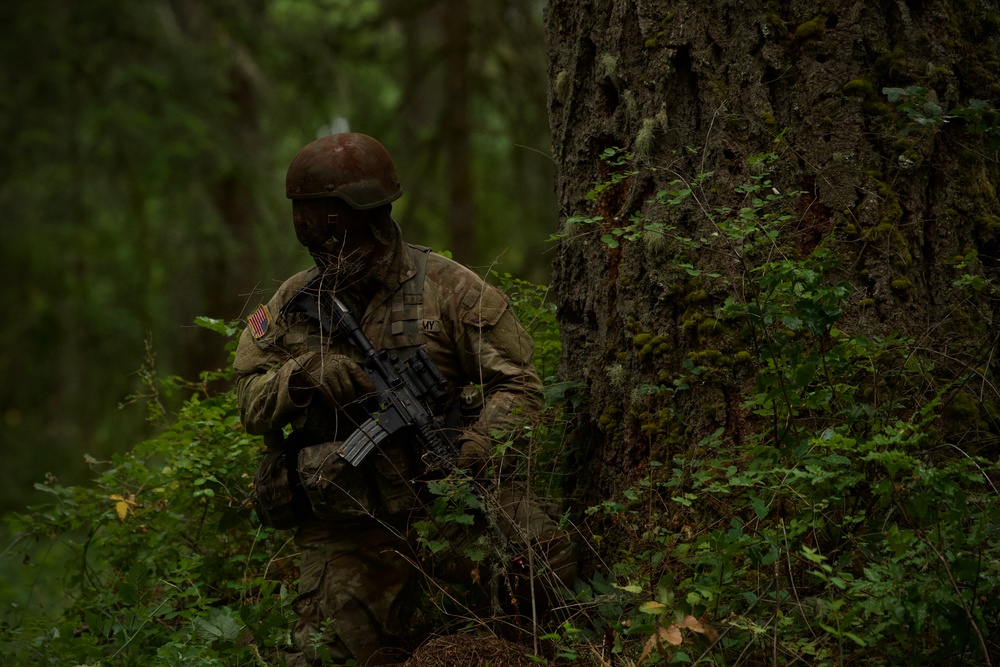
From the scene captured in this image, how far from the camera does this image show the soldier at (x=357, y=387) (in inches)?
172

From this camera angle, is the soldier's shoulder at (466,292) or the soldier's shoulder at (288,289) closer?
the soldier's shoulder at (466,292)

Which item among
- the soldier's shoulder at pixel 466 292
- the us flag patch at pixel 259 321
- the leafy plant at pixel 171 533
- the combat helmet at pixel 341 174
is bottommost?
the leafy plant at pixel 171 533

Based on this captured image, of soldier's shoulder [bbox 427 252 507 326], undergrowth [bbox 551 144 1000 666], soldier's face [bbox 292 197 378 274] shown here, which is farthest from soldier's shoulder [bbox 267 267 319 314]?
undergrowth [bbox 551 144 1000 666]

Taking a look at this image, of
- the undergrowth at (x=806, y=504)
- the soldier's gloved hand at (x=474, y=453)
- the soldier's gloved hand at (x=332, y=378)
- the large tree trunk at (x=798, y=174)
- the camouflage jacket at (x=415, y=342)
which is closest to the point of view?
the undergrowth at (x=806, y=504)

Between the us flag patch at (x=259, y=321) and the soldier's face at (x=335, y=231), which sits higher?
the soldier's face at (x=335, y=231)

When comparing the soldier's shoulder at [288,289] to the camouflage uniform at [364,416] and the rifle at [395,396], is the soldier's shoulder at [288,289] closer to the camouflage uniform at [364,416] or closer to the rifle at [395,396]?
the camouflage uniform at [364,416]

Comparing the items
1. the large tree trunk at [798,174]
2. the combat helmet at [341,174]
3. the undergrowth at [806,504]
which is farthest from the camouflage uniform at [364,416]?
the undergrowth at [806,504]

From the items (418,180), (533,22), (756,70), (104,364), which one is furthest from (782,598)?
(104,364)

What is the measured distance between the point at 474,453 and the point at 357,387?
59 cm

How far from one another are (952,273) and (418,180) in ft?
25.2

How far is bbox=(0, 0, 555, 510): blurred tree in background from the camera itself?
998 centimetres

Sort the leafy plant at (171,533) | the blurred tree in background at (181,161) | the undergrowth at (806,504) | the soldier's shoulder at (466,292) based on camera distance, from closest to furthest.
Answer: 1. the undergrowth at (806,504)
2. the soldier's shoulder at (466,292)
3. the leafy plant at (171,533)
4. the blurred tree in background at (181,161)

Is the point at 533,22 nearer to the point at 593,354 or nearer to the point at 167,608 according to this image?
the point at 593,354

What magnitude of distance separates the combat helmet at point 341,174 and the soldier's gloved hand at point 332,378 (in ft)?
2.23
